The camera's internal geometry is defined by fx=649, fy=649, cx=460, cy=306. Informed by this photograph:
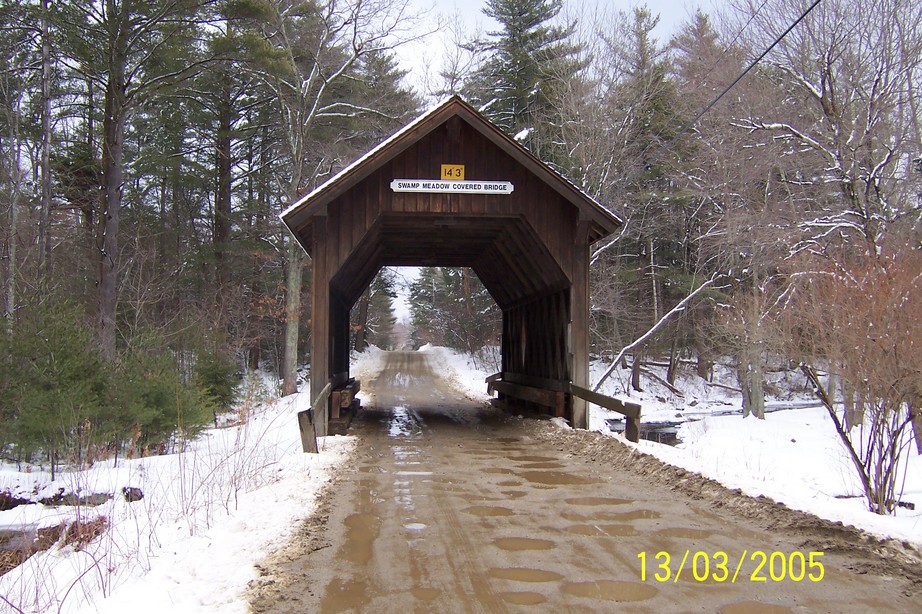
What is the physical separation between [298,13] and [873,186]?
15.1 metres

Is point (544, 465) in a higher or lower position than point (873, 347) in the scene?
lower

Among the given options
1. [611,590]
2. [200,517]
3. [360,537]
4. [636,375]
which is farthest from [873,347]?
[636,375]

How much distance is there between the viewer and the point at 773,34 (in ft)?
50.2

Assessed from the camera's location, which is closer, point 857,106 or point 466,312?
point 857,106

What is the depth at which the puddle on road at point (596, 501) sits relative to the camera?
5.64 metres

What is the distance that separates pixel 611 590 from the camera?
3611 millimetres

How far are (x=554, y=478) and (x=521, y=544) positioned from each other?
2.38 m

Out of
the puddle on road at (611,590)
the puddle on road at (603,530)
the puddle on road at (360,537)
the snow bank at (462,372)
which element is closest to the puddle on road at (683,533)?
the puddle on road at (603,530)

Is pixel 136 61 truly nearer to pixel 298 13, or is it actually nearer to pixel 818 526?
pixel 298 13

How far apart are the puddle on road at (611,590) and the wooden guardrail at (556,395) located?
4.51 m

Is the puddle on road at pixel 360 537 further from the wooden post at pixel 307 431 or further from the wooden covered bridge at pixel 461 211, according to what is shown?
the wooden covered bridge at pixel 461 211

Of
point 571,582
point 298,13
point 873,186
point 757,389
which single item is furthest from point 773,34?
point 571,582

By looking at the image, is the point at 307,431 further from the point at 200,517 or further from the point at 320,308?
the point at 320,308

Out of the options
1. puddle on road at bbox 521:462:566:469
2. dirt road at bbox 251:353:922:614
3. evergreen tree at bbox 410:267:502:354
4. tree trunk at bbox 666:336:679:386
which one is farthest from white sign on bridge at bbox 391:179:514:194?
evergreen tree at bbox 410:267:502:354
